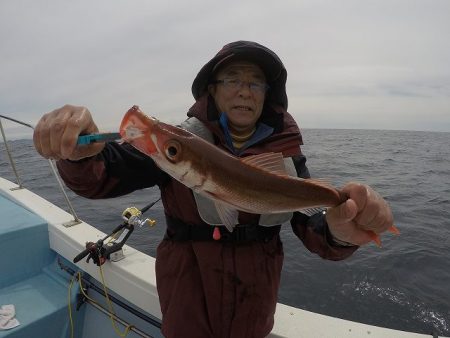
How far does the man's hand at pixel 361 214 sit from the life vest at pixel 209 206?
0.38 metres

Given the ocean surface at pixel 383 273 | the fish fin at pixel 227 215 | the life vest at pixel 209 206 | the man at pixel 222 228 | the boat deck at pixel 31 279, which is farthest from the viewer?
the ocean surface at pixel 383 273

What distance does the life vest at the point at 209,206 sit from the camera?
2.23 meters

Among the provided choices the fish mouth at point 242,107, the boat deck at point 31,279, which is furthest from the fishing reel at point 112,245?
the fish mouth at point 242,107

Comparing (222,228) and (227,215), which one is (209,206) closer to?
(222,228)

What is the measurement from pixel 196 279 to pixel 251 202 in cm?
83

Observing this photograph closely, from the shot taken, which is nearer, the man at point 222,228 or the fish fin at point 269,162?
the fish fin at point 269,162

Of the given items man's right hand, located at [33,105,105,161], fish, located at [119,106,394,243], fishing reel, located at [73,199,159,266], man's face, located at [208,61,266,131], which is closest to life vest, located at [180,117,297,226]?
man's face, located at [208,61,266,131]

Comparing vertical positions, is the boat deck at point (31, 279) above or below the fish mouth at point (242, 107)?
below

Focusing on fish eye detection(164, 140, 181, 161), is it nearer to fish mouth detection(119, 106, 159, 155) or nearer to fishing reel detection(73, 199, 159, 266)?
fish mouth detection(119, 106, 159, 155)

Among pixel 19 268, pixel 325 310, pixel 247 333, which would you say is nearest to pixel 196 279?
pixel 247 333

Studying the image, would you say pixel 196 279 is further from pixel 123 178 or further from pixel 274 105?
pixel 274 105

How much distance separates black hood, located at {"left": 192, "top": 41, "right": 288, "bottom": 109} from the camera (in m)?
2.57

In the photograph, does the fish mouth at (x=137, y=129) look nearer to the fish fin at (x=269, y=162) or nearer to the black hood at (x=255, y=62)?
the fish fin at (x=269, y=162)

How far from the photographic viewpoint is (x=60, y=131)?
159 cm
